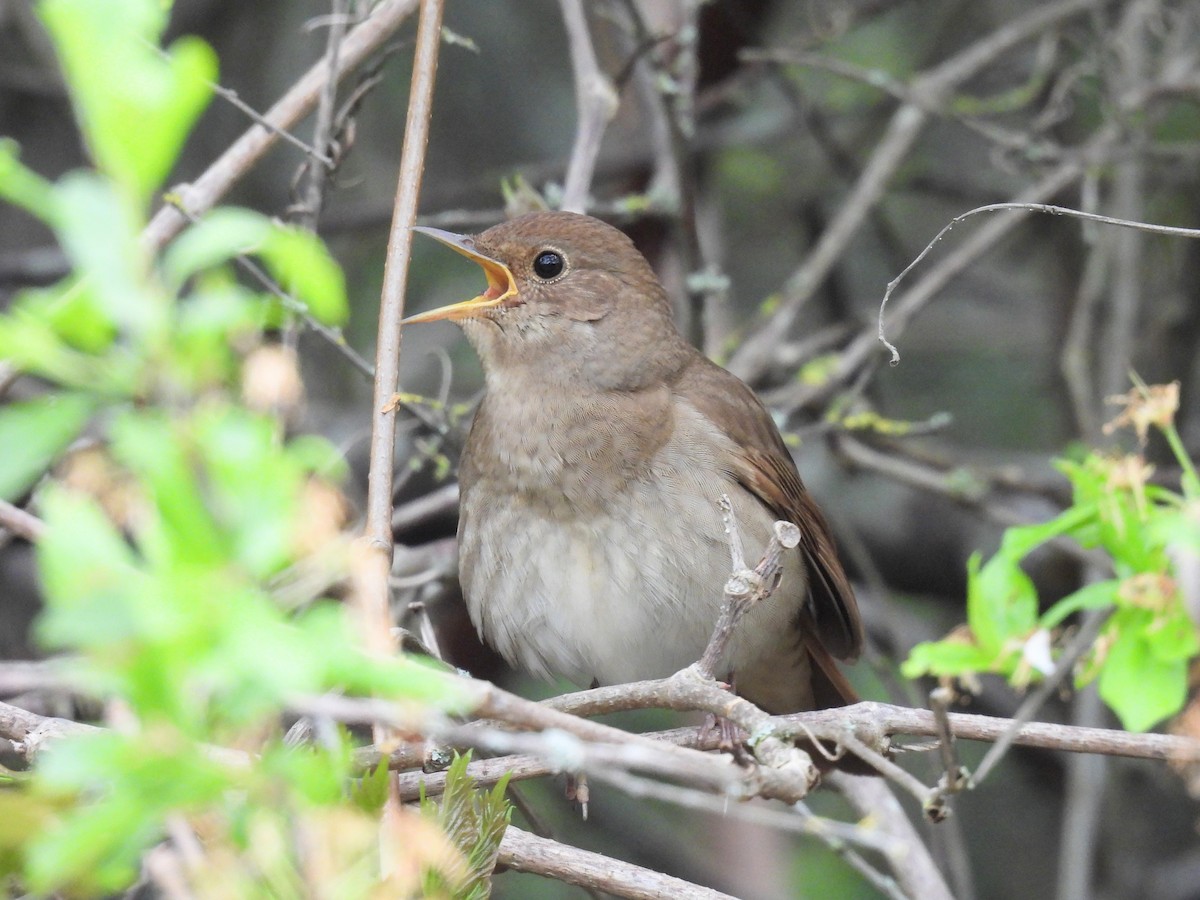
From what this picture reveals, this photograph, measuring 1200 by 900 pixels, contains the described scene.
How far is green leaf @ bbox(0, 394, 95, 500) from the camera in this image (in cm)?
104

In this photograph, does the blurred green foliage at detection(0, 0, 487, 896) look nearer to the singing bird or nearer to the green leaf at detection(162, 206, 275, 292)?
the green leaf at detection(162, 206, 275, 292)

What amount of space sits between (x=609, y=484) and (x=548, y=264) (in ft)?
2.20

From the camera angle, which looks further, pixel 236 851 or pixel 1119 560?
pixel 1119 560

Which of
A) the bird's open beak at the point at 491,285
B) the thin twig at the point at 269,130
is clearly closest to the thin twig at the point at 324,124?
the thin twig at the point at 269,130

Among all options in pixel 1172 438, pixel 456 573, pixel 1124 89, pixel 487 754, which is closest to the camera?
pixel 1172 438

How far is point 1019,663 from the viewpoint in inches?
97.6

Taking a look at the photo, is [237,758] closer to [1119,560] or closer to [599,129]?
[1119,560]

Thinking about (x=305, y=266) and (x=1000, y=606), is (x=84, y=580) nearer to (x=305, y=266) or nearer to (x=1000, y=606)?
(x=305, y=266)

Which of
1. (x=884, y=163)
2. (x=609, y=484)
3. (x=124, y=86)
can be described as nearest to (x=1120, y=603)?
(x=609, y=484)

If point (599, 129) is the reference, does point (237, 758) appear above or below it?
below

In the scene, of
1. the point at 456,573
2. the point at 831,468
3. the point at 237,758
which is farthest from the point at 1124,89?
the point at 237,758

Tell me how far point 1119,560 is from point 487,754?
2.02 metres

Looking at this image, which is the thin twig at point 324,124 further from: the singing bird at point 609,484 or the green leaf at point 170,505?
the green leaf at point 170,505

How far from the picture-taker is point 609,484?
11.9 feet
